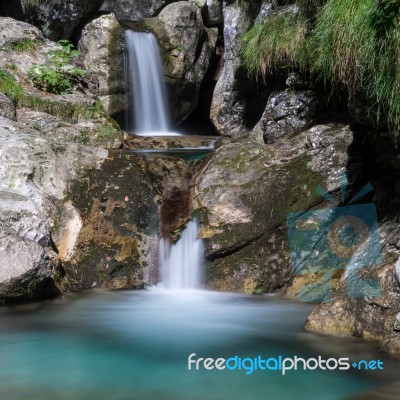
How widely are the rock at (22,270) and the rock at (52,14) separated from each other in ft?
20.7

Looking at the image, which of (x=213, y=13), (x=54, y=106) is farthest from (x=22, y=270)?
(x=213, y=13)

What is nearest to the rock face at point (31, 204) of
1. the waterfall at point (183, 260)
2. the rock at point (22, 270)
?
the rock at point (22, 270)

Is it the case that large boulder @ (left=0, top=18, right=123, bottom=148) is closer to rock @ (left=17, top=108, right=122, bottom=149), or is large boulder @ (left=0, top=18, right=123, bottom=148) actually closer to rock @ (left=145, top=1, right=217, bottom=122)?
rock @ (left=17, top=108, right=122, bottom=149)

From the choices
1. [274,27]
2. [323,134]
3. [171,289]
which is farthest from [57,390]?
[274,27]

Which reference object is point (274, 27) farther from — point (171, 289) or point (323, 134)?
point (171, 289)

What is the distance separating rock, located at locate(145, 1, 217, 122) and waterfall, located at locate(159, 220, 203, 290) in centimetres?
497

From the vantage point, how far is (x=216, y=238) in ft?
18.5

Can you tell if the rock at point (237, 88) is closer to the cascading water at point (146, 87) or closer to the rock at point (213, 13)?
the cascading water at point (146, 87)

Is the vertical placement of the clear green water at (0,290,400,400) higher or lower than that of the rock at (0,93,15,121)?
lower

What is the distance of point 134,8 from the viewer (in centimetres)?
1100

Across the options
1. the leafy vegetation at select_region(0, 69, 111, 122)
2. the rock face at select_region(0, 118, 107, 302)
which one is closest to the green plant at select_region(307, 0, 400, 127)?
the rock face at select_region(0, 118, 107, 302)

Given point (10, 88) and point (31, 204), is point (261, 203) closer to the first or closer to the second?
point (31, 204)

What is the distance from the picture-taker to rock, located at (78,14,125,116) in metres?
9.62

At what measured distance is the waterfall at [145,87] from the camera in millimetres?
9797
